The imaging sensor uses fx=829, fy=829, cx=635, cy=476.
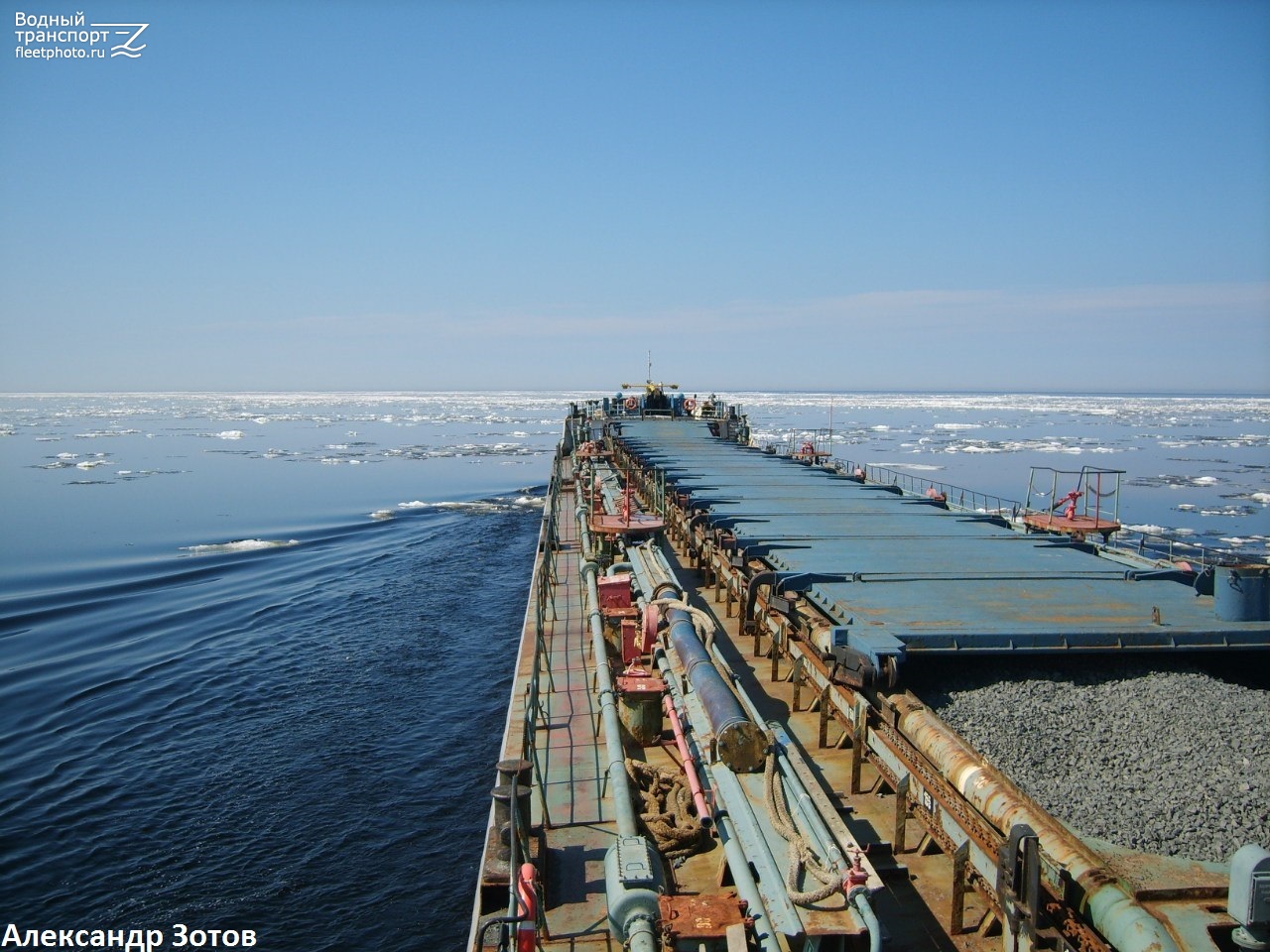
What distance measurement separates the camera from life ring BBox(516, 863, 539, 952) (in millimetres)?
6941

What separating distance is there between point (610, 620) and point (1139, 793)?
942cm

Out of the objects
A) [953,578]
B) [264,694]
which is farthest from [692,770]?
[264,694]

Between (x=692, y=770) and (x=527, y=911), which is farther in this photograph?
(x=692, y=770)

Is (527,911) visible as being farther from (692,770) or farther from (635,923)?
(692,770)

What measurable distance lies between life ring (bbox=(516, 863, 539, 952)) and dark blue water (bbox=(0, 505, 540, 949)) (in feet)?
20.9

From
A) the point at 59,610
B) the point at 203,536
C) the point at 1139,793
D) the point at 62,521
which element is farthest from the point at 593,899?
the point at 62,521

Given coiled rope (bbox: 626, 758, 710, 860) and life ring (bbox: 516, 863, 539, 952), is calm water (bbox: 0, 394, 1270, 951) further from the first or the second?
life ring (bbox: 516, 863, 539, 952)

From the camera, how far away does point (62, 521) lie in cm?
4388

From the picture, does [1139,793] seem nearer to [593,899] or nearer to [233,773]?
[593,899]

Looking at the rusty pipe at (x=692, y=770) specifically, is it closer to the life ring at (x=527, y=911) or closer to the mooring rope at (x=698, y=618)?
the mooring rope at (x=698, y=618)

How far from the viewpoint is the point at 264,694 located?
21.3 meters

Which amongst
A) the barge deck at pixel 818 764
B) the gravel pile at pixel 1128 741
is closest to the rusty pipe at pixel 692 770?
the barge deck at pixel 818 764

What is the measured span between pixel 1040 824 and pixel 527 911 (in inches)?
176

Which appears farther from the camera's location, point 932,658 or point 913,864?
point 932,658
